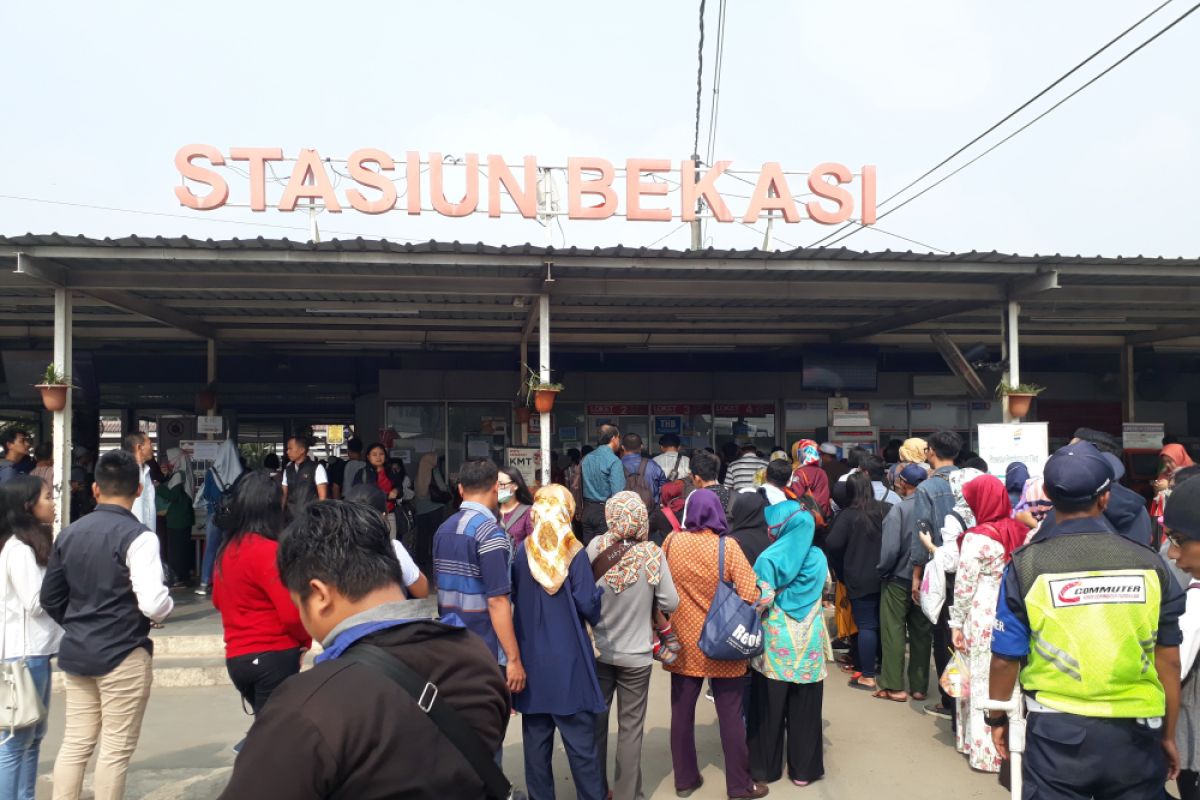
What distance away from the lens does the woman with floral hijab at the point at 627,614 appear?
13.3ft

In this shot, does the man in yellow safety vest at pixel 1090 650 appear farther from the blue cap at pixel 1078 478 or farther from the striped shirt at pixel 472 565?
the striped shirt at pixel 472 565

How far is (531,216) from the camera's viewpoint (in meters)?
9.04

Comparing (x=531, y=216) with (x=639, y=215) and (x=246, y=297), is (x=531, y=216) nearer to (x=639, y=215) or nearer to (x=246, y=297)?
(x=639, y=215)

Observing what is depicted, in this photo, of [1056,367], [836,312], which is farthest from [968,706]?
[1056,367]

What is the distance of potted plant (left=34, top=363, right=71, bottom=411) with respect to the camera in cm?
704

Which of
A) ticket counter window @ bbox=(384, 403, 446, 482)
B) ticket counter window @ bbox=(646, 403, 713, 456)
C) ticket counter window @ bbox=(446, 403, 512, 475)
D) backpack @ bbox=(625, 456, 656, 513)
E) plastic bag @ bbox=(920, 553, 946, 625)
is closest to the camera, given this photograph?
plastic bag @ bbox=(920, 553, 946, 625)

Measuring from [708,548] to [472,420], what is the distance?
28.7 ft

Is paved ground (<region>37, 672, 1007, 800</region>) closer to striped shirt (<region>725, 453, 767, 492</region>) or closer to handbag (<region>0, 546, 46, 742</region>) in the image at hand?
handbag (<region>0, 546, 46, 742</region>)

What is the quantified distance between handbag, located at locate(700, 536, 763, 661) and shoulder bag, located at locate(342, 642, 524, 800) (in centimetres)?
274

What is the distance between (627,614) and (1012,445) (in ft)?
16.4

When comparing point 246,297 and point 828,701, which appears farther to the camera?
point 246,297

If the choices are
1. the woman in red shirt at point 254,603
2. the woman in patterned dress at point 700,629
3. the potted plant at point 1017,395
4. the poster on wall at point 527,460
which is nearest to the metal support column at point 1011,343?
the potted plant at point 1017,395

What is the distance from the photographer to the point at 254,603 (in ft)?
11.6

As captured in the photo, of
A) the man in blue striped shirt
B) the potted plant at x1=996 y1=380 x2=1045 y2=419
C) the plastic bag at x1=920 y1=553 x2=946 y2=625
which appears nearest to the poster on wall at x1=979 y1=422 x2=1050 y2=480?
the potted plant at x1=996 y1=380 x2=1045 y2=419
